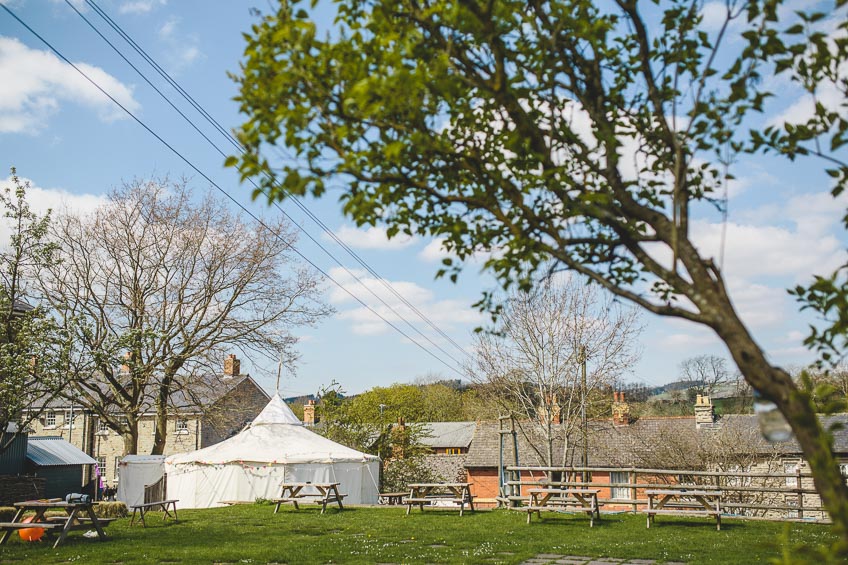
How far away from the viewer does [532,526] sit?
14.0 meters

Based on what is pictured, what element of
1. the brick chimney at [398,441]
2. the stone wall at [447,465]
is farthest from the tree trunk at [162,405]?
the stone wall at [447,465]

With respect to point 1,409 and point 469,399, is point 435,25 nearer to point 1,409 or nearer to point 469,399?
point 1,409

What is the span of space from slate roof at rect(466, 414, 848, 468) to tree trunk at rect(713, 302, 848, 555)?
22192 mm

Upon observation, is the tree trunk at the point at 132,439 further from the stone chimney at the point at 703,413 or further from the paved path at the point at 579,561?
the stone chimney at the point at 703,413

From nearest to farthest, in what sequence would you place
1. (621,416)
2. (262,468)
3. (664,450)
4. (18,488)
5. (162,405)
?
(262,468), (162,405), (664,450), (18,488), (621,416)

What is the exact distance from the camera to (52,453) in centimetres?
3512

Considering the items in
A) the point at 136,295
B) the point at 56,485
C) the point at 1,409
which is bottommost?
the point at 56,485

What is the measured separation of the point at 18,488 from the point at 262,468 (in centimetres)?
1085

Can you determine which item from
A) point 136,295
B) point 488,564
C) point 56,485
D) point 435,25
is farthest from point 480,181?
point 56,485

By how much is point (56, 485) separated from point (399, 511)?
2333 centimetres

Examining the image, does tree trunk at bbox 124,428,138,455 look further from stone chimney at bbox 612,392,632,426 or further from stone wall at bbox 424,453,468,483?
stone chimney at bbox 612,392,632,426

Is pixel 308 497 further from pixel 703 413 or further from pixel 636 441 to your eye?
pixel 703 413

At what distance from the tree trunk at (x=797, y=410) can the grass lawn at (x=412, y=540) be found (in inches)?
241

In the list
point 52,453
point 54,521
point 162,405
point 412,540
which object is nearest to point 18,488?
point 162,405
